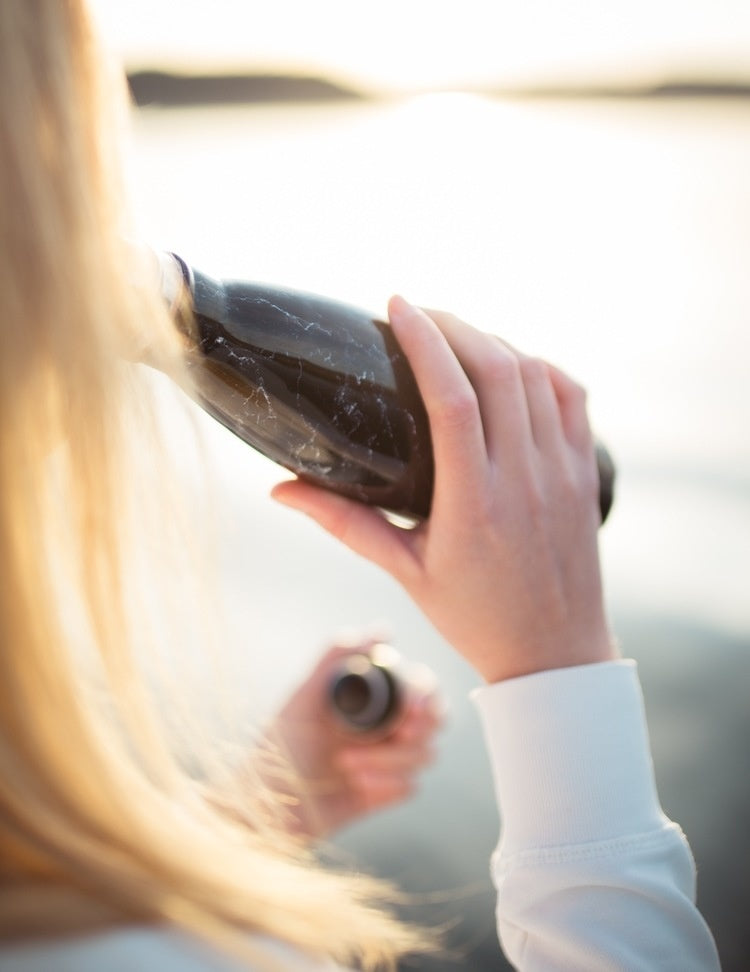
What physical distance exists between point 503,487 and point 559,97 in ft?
21.5

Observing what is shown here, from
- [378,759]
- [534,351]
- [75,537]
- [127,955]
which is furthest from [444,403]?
[534,351]

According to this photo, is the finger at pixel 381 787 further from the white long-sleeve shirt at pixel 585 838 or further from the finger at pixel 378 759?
the white long-sleeve shirt at pixel 585 838

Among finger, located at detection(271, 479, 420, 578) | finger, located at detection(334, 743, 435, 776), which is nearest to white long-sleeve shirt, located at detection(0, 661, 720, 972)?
finger, located at detection(271, 479, 420, 578)

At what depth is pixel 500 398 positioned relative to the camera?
60cm

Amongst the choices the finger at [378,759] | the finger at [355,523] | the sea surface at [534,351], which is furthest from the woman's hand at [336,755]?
the finger at [355,523]

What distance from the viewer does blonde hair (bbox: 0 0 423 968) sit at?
425 mm

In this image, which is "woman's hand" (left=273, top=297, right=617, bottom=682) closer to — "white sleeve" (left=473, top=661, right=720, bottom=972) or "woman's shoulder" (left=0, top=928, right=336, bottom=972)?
"white sleeve" (left=473, top=661, right=720, bottom=972)

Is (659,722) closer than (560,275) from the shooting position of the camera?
Yes

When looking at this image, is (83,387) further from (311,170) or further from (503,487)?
(311,170)

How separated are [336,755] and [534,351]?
156cm

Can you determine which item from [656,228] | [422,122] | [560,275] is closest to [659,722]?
[560,275]

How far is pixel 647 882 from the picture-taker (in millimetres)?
542

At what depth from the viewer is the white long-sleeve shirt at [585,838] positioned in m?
0.54

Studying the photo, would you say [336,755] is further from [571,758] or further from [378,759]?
[571,758]
